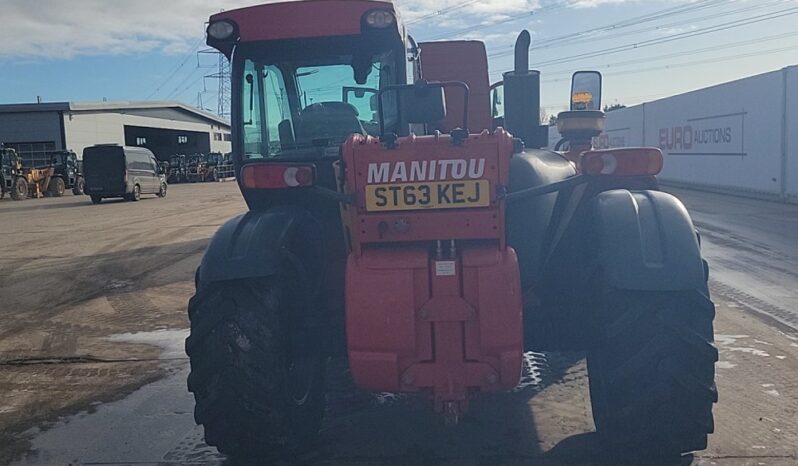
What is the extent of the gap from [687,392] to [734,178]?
777 inches

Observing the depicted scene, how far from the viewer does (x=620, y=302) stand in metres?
3.54

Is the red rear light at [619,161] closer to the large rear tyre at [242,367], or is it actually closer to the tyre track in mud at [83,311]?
the large rear tyre at [242,367]

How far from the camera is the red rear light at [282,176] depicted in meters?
3.94

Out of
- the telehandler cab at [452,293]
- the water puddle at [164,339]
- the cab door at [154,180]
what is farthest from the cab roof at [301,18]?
the cab door at [154,180]

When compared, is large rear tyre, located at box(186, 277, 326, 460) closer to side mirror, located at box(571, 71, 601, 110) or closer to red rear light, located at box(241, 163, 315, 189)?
red rear light, located at box(241, 163, 315, 189)

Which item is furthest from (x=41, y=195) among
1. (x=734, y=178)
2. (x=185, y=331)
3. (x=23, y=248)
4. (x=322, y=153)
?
(x=322, y=153)

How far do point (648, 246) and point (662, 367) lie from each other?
559 millimetres

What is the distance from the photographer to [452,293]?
3.51 metres

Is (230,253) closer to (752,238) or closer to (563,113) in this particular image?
(563,113)

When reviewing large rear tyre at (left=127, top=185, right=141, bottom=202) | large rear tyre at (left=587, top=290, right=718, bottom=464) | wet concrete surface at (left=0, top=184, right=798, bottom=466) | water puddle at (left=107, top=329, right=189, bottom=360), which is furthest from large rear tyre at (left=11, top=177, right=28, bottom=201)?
large rear tyre at (left=587, top=290, right=718, bottom=464)

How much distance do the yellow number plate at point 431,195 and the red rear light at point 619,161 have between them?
27.5 inches

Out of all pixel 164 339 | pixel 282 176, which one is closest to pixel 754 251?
pixel 164 339

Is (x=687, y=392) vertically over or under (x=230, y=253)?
under

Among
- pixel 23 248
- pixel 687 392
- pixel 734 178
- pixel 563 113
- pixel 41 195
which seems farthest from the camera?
pixel 41 195
